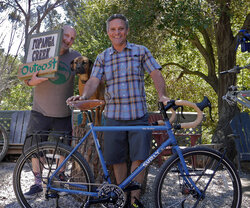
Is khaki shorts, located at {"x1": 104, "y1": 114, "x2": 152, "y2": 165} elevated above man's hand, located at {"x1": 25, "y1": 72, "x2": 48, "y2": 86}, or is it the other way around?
man's hand, located at {"x1": 25, "y1": 72, "x2": 48, "y2": 86}

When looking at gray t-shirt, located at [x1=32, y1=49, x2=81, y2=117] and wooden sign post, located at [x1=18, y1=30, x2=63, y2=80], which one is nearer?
wooden sign post, located at [x1=18, y1=30, x2=63, y2=80]

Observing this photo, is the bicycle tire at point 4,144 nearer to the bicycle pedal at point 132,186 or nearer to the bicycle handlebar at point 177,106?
the bicycle handlebar at point 177,106

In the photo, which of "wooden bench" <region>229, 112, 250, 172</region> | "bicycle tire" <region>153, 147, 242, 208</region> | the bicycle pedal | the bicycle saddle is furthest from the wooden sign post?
"wooden bench" <region>229, 112, 250, 172</region>

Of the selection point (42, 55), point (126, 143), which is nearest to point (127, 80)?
point (126, 143)

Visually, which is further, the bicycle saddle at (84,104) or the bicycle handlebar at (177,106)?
the bicycle saddle at (84,104)

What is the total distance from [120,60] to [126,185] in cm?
125

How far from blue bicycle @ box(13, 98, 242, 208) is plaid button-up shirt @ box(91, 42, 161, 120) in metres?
0.28

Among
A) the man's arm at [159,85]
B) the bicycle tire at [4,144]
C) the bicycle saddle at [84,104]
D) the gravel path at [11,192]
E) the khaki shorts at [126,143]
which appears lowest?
the gravel path at [11,192]

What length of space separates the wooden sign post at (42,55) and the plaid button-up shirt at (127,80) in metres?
0.69

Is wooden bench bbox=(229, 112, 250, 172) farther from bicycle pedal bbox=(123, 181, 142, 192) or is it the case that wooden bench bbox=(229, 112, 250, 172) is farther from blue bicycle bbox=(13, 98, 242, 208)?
bicycle pedal bbox=(123, 181, 142, 192)

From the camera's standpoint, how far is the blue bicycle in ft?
9.53

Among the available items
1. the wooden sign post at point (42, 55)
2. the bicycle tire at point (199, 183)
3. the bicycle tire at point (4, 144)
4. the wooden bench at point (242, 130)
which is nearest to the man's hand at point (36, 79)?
the wooden sign post at point (42, 55)

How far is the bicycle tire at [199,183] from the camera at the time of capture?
114 inches

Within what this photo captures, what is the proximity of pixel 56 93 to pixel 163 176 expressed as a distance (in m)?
1.72
